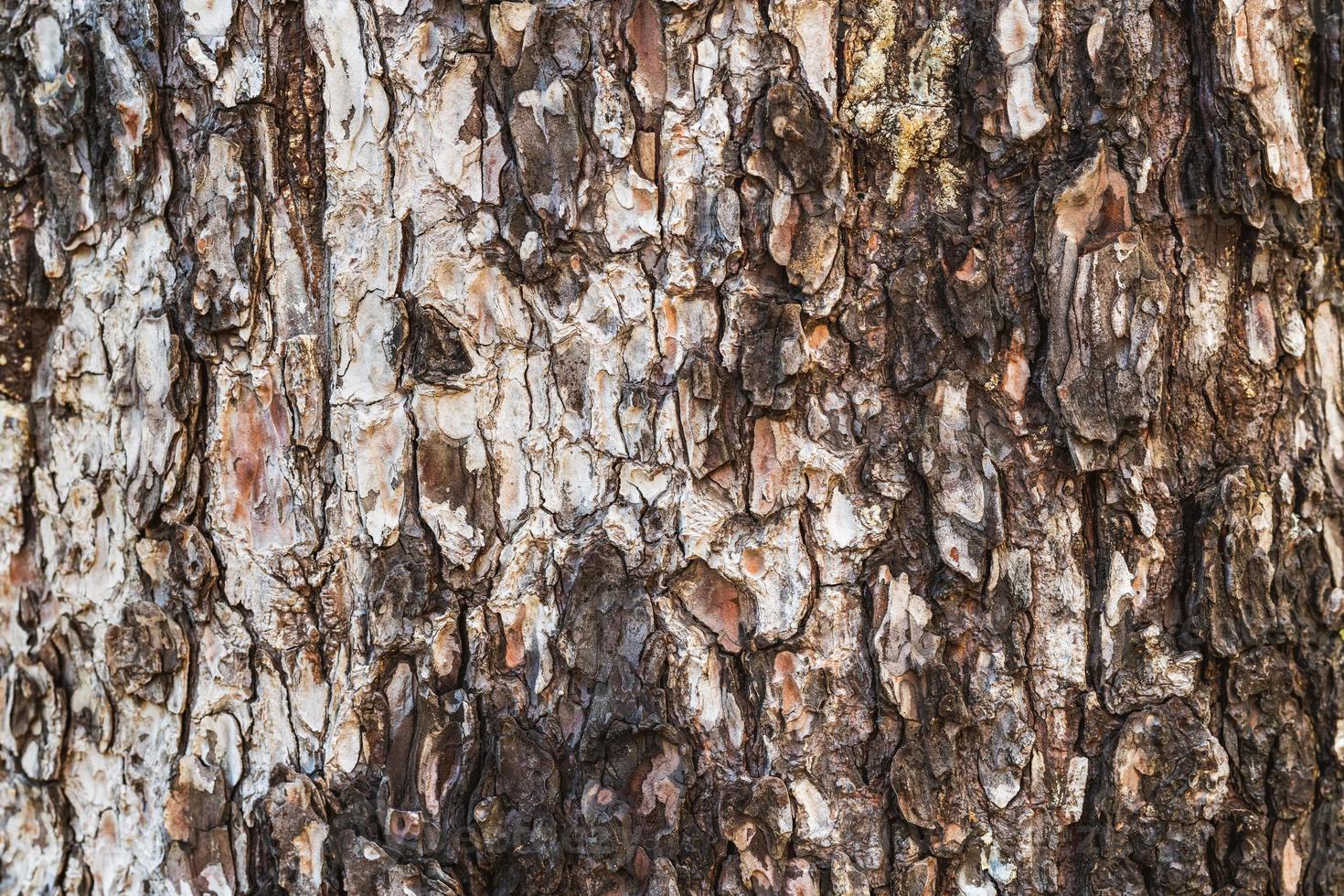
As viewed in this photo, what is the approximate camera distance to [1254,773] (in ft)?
4.34

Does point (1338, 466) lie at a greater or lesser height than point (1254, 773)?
greater

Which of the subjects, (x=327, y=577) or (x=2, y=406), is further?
(x=2, y=406)

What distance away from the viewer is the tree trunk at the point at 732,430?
4.03 feet

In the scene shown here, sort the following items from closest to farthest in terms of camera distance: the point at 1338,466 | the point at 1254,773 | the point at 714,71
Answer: the point at 714,71 < the point at 1254,773 < the point at 1338,466

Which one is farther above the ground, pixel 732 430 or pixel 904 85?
pixel 904 85

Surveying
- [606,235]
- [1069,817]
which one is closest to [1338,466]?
[1069,817]

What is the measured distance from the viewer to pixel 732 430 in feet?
4.09

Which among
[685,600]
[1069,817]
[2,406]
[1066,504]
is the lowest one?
[1069,817]

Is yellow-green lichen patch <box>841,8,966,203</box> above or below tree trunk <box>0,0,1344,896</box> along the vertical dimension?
above

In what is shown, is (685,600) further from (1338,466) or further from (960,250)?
(1338,466)

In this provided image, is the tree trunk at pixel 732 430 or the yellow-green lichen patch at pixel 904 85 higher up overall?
the yellow-green lichen patch at pixel 904 85

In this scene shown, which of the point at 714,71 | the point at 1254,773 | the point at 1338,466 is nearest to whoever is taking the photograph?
the point at 714,71

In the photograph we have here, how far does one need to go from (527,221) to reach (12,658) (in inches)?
42.7

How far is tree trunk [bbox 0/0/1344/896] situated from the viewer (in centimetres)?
123
